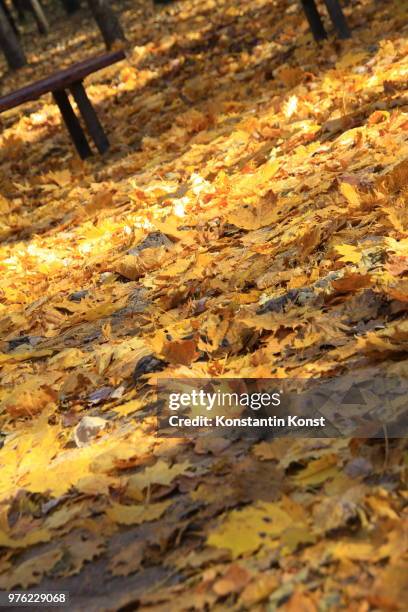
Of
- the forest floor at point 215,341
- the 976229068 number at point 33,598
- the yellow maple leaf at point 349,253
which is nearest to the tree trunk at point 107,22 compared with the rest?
the forest floor at point 215,341

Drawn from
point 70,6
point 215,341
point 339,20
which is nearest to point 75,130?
point 339,20

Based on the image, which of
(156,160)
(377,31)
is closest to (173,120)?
(156,160)

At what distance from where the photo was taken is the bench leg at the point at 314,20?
31.2 feet

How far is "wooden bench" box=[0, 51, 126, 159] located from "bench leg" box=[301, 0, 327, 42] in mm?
2295

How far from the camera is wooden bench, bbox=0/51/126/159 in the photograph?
8.71 m

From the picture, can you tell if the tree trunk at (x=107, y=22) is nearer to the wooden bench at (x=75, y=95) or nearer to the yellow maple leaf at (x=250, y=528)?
the wooden bench at (x=75, y=95)

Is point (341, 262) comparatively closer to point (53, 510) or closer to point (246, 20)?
point (53, 510)

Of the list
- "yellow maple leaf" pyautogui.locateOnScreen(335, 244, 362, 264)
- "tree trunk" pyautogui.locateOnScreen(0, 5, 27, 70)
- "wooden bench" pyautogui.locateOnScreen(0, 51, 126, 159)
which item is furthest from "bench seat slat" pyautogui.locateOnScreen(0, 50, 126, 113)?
"tree trunk" pyautogui.locateOnScreen(0, 5, 27, 70)

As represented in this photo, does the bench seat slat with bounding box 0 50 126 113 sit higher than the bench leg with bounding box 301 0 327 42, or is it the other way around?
the bench seat slat with bounding box 0 50 126 113

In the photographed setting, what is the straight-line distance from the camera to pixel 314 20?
958 cm

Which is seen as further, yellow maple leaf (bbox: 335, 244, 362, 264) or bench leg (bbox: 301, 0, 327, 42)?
bench leg (bbox: 301, 0, 327, 42)

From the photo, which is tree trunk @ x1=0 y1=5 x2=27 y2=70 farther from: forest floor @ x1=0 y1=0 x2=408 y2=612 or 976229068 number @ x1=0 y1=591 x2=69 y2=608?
976229068 number @ x1=0 y1=591 x2=69 y2=608

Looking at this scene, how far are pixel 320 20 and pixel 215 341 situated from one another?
24.0 ft

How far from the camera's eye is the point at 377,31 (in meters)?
9.00
